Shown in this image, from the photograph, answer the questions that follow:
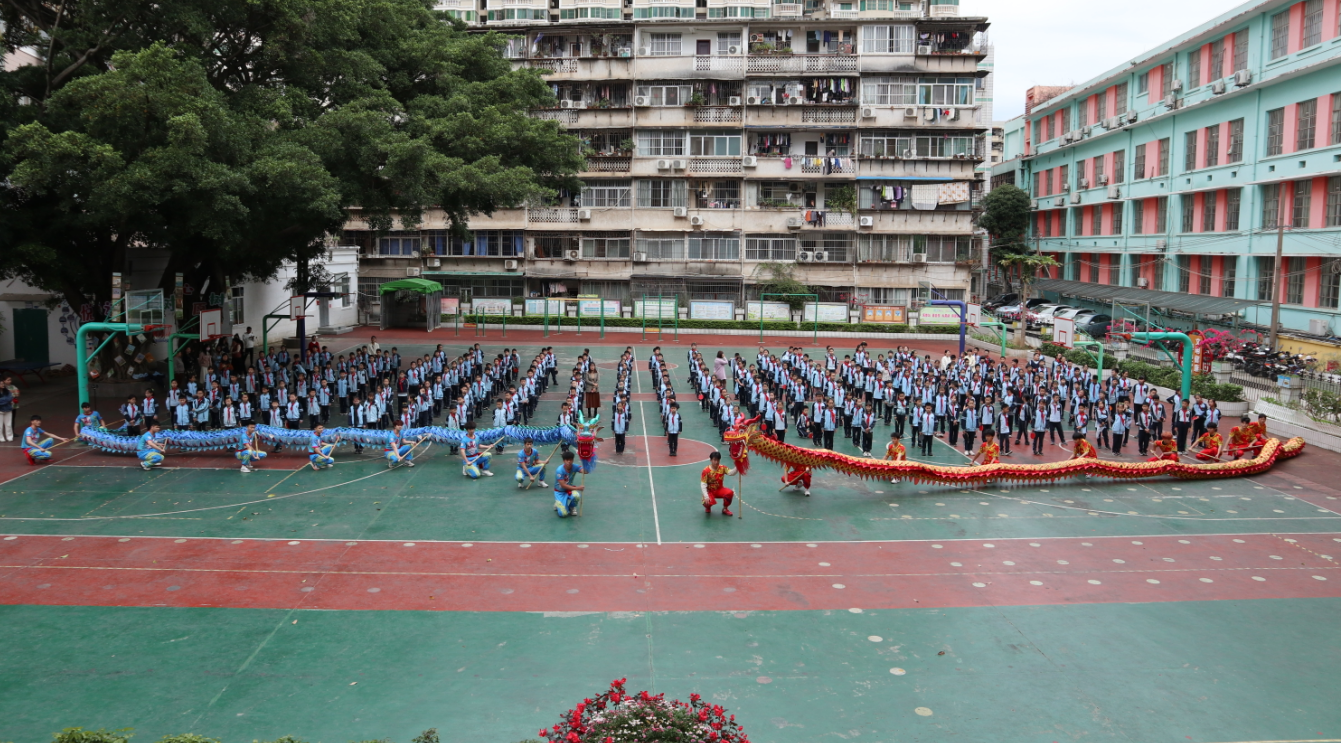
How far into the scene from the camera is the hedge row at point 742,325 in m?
37.0

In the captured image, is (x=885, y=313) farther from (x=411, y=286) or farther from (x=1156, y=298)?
(x=411, y=286)

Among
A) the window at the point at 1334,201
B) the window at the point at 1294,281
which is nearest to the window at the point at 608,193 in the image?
the window at the point at 1294,281

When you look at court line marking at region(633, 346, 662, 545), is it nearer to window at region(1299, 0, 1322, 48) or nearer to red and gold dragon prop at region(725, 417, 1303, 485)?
red and gold dragon prop at region(725, 417, 1303, 485)

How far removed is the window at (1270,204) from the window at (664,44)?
25.0 meters

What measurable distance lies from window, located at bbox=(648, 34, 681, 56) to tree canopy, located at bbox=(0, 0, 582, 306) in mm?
19012

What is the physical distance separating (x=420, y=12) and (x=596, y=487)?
57.8ft

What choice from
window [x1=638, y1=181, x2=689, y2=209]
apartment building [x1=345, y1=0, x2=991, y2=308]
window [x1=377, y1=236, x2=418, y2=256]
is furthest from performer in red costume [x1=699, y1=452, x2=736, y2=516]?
window [x1=377, y1=236, x2=418, y2=256]

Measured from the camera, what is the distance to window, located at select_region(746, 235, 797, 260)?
138ft

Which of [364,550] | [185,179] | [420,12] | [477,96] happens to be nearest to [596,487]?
[364,550]

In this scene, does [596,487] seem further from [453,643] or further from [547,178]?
[547,178]

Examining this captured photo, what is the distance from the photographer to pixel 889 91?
40875 mm

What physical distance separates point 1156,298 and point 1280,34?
9454mm

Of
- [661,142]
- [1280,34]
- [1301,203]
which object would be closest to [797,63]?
[661,142]

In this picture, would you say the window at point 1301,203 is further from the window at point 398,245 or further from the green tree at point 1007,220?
the window at point 398,245
